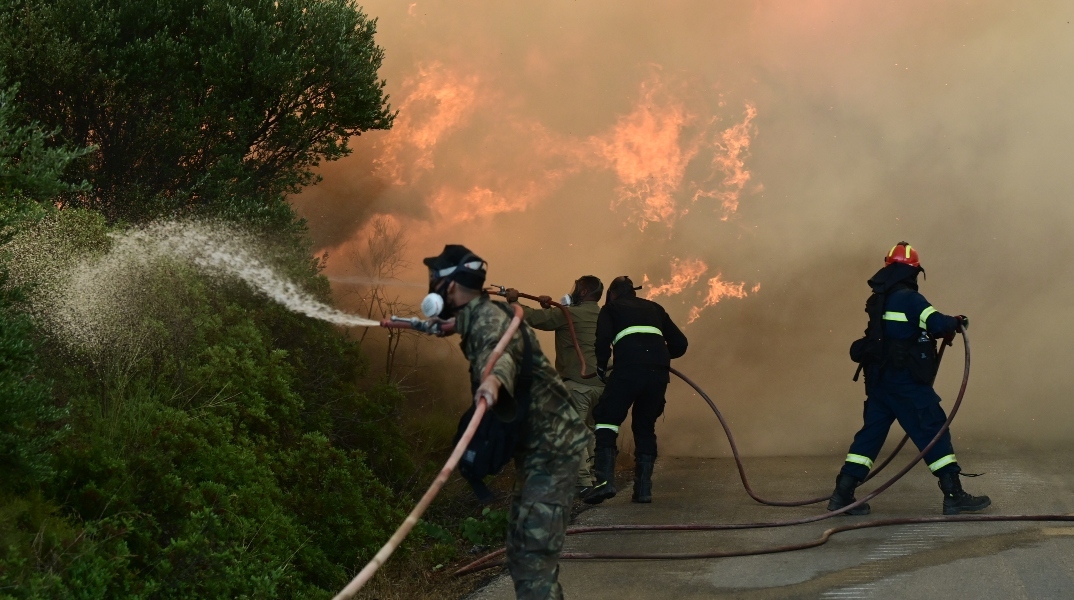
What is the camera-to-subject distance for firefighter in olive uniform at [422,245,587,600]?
4668mm

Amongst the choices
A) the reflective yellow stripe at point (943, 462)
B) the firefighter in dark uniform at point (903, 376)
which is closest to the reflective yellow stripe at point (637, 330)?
the firefighter in dark uniform at point (903, 376)

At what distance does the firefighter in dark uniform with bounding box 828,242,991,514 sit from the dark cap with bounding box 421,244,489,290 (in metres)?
4.08

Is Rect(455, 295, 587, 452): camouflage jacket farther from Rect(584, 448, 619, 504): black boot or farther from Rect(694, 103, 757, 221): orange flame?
Rect(694, 103, 757, 221): orange flame

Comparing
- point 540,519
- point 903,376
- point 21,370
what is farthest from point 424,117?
point 540,519

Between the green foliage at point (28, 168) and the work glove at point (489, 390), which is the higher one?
the green foliage at point (28, 168)

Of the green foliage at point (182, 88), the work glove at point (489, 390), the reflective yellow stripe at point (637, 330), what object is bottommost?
the work glove at point (489, 390)

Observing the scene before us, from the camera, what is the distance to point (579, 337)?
949 centimetres

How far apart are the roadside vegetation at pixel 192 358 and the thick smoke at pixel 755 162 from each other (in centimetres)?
467

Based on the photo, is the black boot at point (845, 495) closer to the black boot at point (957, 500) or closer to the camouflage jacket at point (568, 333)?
the black boot at point (957, 500)

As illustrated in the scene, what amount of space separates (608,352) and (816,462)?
3.57m

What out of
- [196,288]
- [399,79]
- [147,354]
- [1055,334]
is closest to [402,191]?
[399,79]

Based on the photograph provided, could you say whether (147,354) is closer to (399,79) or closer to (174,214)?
(174,214)

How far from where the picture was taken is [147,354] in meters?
6.53

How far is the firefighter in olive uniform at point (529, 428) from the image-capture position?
467 cm
